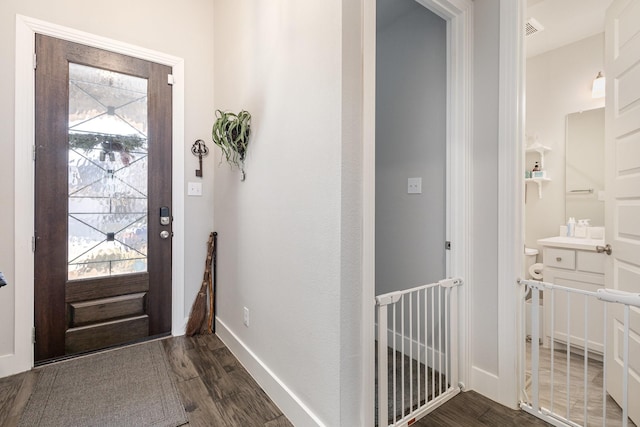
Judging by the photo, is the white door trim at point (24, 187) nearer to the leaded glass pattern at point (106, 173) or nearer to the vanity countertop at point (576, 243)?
the leaded glass pattern at point (106, 173)

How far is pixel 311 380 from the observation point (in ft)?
4.60

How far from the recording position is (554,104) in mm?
2812

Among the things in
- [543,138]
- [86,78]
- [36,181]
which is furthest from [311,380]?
[543,138]

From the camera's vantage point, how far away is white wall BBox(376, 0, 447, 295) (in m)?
2.01

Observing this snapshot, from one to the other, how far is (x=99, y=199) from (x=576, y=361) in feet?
12.3

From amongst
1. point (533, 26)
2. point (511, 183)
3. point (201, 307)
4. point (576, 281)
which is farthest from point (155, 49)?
point (576, 281)

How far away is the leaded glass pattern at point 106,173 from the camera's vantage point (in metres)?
2.13

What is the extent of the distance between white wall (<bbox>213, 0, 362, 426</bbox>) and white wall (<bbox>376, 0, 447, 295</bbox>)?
3.17 feet

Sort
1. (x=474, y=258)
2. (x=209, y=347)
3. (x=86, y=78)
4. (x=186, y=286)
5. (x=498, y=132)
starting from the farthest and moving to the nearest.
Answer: (x=186, y=286), (x=209, y=347), (x=86, y=78), (x=474, y=258), (x=498, y=132)

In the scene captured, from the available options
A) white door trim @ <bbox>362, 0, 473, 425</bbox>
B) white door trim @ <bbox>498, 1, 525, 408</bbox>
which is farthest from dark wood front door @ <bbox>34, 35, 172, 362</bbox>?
white door trim @ <bbox>498, 1, 525, 408</bbox>

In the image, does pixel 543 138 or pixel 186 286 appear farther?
pixel 543 138

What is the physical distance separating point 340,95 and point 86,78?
2.08m

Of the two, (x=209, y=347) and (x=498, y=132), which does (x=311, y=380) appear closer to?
(x=209, y=347)

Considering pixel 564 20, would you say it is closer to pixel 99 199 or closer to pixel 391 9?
pixel 391 9
